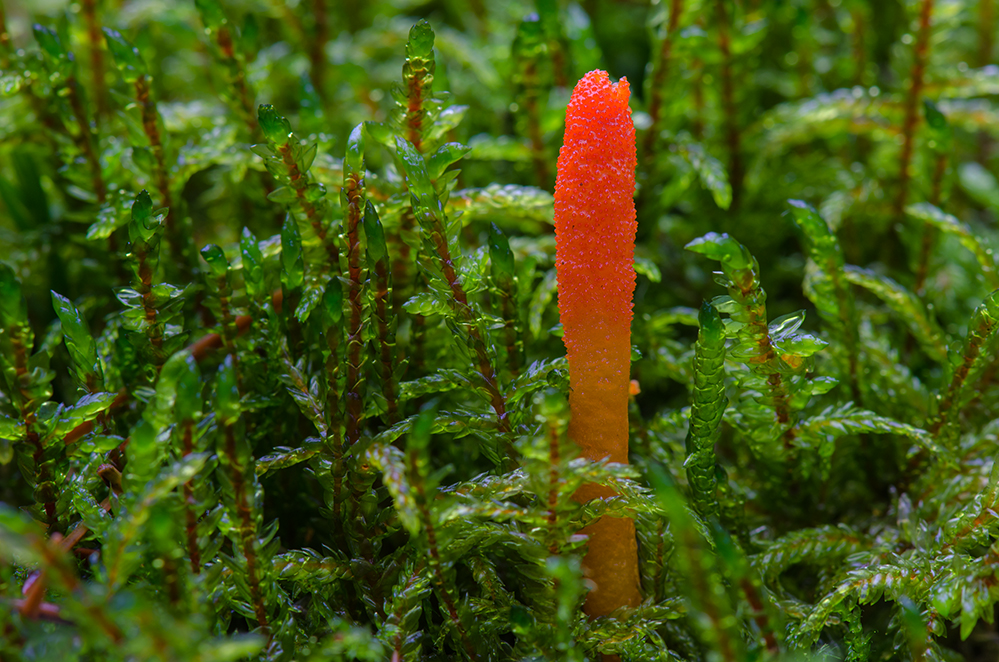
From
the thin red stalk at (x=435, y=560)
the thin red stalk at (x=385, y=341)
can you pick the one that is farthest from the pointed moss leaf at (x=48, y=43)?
the thin red stalk at (x=435, y=560)

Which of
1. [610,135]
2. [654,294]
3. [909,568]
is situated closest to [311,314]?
[610,135]

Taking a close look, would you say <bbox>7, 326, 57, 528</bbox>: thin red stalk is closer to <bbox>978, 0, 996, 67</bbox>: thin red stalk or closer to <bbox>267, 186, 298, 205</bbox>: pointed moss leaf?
<bbox>267, 186, 298, 205</bbox>: pointed moss leaf

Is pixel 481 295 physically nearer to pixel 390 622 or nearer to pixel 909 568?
pixel 390 622

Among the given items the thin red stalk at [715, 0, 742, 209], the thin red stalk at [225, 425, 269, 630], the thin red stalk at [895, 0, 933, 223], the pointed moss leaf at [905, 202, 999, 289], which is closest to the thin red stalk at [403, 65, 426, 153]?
the thin red stalk at [225, 425, 269, 630]

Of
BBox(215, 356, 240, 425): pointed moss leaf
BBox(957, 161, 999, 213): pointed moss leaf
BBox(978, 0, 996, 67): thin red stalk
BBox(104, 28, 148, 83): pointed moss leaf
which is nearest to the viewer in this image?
BBox(215, 356, 240, 425): pointed moss leaf

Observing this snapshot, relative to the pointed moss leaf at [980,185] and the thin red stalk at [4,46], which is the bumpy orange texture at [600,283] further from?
the pointed moss leaf at [980,185]
